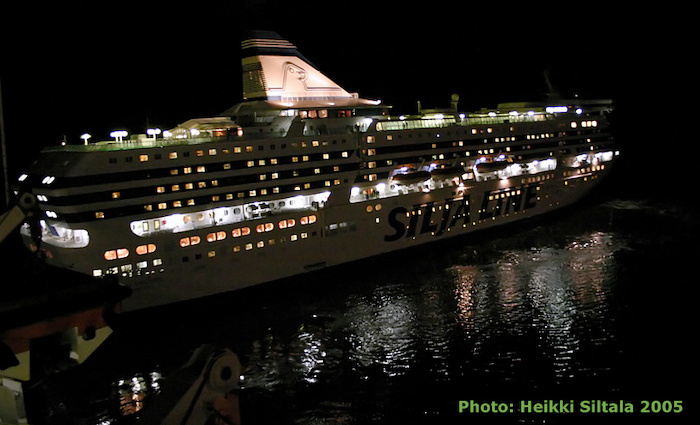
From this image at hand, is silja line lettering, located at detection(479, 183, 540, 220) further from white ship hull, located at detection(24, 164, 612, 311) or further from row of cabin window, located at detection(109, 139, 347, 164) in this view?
row of cabin window, located at detection(109, 139, 347, 164)

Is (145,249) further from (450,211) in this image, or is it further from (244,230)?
(450,211)

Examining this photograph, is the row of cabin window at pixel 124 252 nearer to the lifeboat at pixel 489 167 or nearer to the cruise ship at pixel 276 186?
the cruise ship at pixel 276 186

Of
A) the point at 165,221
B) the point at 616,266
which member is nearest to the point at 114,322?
the point at 165,221

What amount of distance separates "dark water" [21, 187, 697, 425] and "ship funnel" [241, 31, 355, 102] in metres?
8.79

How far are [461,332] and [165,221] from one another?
11017mm

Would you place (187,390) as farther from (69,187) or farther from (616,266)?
(616,266)

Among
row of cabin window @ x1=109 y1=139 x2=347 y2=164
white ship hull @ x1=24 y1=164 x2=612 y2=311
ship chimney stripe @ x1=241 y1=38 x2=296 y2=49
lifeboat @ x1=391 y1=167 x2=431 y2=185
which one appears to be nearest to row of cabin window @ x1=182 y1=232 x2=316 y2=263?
white ship hull @ x1=24 y1=164 x2=612 y2=311

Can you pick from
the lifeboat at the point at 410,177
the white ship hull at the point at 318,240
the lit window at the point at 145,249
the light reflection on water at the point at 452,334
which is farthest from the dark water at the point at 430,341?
the lifeboat at the point at 410,177

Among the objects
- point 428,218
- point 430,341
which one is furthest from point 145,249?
point 428,218

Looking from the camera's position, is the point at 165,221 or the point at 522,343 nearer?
the point at 522,343

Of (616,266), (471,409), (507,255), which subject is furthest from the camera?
(507,255)

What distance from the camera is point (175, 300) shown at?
1909cm

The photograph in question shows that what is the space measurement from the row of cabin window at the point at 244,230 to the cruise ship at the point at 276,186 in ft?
0.13

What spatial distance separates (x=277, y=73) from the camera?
84.5 feet
